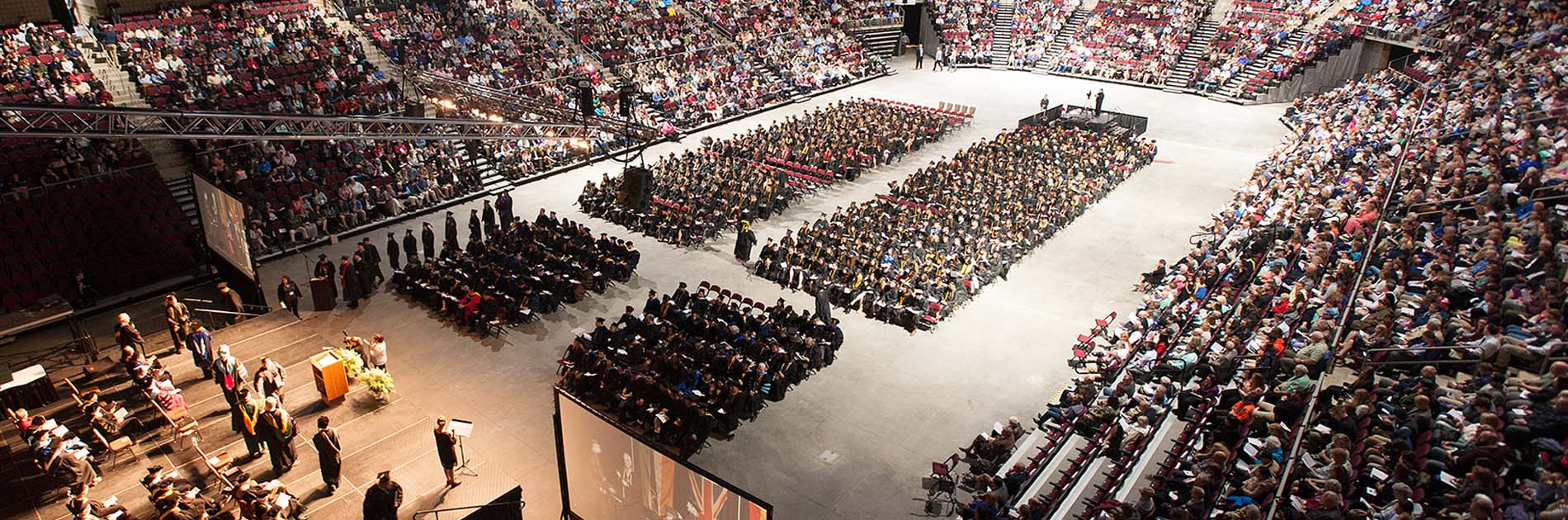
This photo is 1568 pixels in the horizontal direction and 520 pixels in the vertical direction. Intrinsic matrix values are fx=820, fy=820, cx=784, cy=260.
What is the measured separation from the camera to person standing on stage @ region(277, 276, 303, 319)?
17766 millimetres

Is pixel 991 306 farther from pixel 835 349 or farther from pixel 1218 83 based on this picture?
pixel 1218 83

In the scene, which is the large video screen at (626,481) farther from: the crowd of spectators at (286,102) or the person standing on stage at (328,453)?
the crowd of spectators at (286,102)

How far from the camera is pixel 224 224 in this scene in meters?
17.5

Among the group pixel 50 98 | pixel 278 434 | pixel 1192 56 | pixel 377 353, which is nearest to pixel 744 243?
pixel 377 353

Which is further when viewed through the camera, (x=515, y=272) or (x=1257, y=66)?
(x=1257, y=66)

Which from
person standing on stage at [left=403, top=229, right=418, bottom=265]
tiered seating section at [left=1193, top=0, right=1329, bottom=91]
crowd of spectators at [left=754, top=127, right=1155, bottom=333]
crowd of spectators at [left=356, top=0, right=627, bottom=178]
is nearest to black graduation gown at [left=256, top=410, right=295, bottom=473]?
person standing on stage at [left=403, top=229, right=418, bottom=265]

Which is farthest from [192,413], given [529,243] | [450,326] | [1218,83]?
[1218,83]

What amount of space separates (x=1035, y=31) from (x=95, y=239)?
44720 mm

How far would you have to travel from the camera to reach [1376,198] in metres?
18.9

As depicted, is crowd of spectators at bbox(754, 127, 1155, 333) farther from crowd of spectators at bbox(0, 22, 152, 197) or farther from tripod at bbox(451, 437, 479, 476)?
crowd of spectators at bbox(0, 22, 152, 197)

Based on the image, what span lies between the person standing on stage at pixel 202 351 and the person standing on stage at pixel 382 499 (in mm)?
6665

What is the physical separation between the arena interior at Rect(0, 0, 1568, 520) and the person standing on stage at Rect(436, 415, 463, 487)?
0.06 meters

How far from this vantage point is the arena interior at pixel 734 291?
11.8 metres

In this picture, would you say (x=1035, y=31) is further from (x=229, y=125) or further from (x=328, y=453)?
(x=328, y=453)
